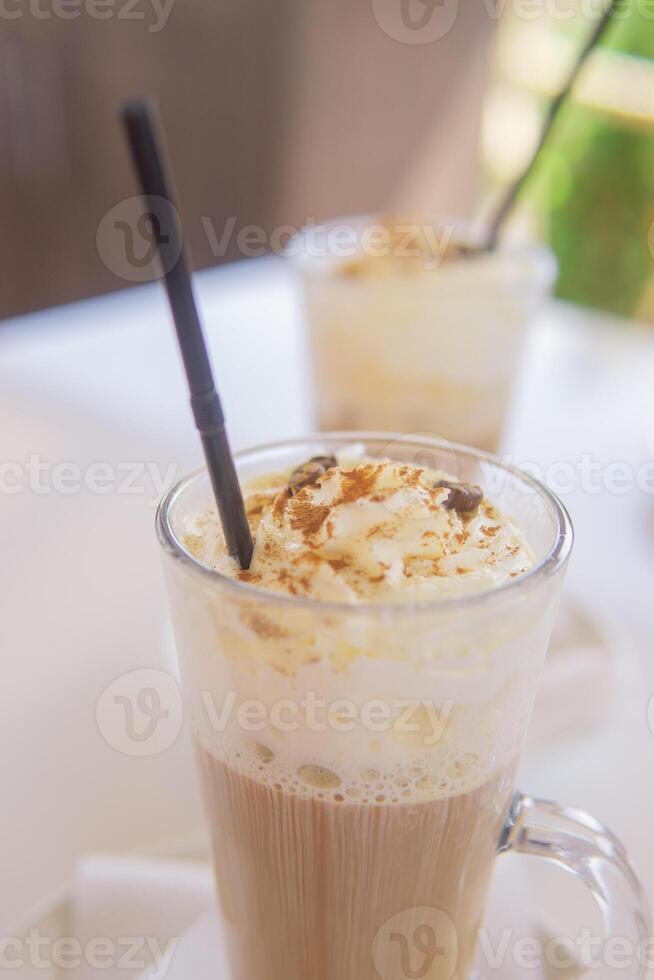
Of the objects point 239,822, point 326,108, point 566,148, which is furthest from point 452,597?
point 566,148

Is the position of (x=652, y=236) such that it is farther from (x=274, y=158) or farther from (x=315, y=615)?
(x=315, y=615)

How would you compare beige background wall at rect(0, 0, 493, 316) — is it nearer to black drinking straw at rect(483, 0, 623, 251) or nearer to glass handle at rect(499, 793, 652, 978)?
black drinking straw at rect(483, 0, 623, 251)

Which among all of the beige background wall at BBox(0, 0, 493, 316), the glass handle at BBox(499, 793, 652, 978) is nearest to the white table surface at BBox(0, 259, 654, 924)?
the glass handle at BBox(499, 793, 652, 978)

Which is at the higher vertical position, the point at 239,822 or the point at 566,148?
the point at 566,148

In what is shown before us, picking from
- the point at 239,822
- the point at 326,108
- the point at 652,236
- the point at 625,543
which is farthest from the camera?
the point at 652,236

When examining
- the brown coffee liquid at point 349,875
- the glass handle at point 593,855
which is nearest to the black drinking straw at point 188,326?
the brown coffee liquid at point 349,875

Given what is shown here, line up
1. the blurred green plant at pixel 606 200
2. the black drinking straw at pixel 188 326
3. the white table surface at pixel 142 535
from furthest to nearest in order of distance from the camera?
the blurred green plant at pixel 606 200
the white table surface at pixel 142 535
the black drinking straw at pixel 188 326

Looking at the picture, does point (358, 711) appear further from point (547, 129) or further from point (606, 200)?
point (606, 200)

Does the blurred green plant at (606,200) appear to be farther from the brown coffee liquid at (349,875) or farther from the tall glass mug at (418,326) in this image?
the brown coffee liquid at (349,875)
